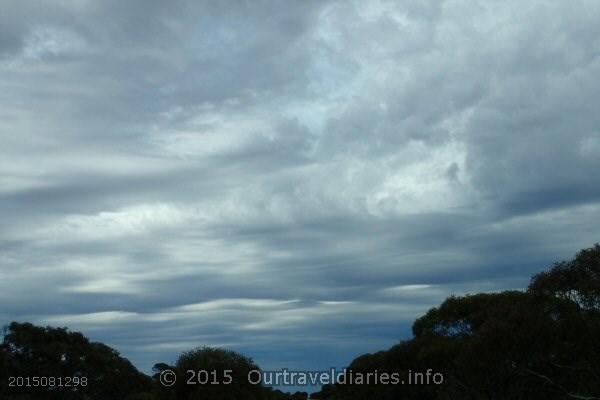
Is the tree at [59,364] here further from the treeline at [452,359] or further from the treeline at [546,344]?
the treeline at [546,344]

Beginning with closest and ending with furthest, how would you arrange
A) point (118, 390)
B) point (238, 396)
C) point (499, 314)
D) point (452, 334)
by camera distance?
1. point (499, 314)
2. point (238, 396)
3. point (452, 334)
4. point (118, 390)

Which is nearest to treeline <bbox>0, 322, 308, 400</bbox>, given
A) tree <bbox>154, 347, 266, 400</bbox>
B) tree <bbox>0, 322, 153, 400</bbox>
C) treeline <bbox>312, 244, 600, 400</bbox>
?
tree <bbox>0, 322, 153, 400</bbox>

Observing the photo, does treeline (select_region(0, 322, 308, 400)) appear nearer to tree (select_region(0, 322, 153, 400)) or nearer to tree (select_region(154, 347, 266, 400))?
tree (select_region(0, 322, 153, 400))

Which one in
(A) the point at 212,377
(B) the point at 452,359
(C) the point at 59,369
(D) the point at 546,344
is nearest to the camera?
(D) the point at 546,344

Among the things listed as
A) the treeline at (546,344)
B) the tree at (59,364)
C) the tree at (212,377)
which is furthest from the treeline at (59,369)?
the treeline at (546,344)

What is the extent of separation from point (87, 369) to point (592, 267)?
2053 inches

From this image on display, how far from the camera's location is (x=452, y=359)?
54.1 m

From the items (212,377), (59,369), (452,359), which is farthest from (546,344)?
(59,369)

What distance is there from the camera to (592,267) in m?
39.0

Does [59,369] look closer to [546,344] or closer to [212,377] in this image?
[212,377]

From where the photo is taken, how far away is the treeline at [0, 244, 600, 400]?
39094mm

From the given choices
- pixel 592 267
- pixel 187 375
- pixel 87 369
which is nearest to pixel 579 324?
pixel 592 267

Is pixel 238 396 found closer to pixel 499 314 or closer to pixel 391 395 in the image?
pixel 391 395

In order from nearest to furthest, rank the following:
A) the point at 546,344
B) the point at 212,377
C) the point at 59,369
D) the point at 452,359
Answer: the point at 546,344
the point at 212,377
the point at 452,359
the point at 59,369
